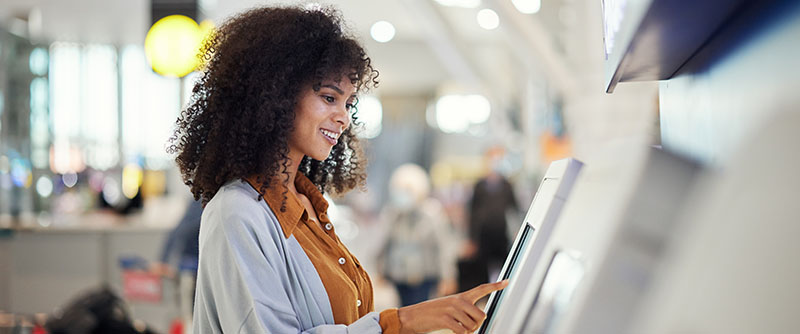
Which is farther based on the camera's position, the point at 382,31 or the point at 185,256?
the point at 382,31

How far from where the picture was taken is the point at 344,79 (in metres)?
1.57

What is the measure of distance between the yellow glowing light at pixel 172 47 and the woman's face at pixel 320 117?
4856 millimetres

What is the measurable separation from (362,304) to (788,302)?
1.23 m

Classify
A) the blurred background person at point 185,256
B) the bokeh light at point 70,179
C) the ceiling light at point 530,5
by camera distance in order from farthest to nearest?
the bokeh light at point 70,179 < the ceiling light at point 530,5 < the blurred background person at point 185,256

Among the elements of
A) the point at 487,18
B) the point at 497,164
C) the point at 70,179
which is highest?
the point at 487,18

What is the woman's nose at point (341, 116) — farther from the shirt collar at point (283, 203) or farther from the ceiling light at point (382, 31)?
the ceiling light at point (382, 31)

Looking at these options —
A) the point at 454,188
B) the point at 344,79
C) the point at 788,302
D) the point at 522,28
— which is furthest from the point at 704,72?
the point at 454,188

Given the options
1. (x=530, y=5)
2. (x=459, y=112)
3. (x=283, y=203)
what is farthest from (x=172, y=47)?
(x=459, y=112)

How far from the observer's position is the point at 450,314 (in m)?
1.28

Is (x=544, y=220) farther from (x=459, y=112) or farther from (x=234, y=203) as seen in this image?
(x=459, y=112)

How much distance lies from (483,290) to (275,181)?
1.60 feet

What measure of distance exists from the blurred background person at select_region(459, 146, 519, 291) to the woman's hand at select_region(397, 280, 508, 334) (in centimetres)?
460

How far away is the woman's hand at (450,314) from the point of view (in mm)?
1252

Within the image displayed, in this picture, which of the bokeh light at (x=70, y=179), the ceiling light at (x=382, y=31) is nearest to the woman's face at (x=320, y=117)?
the ceiling light at (x=382, y=31)
